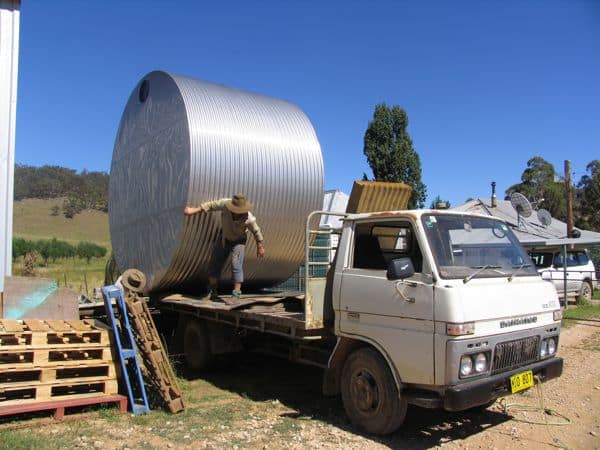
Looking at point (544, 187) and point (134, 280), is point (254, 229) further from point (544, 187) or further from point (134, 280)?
point (544, 187)

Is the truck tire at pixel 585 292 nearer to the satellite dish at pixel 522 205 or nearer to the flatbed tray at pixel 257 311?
the satellite dish at pixel 522 205

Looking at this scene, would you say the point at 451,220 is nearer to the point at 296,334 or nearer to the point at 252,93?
the point at 296,334

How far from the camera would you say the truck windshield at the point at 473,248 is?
5.30m

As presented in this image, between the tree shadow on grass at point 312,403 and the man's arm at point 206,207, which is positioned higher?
the man's arm at point 206,207

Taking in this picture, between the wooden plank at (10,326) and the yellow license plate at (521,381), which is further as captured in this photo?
the wooden plank at (10,326)

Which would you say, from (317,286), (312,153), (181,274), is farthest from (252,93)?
(317,286)

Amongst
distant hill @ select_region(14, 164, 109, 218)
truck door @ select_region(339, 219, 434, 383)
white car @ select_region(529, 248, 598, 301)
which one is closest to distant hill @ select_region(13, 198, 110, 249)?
distant hill @ select_region(14, 164, 109, 218)

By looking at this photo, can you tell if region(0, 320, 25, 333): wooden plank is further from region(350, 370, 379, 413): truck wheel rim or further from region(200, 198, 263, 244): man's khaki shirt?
region(350, 370, 379, 413): truck wheel rim

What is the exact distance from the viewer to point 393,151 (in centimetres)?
2514

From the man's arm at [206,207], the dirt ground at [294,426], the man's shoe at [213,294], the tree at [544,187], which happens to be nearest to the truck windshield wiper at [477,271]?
the dirt ground at [294,426]

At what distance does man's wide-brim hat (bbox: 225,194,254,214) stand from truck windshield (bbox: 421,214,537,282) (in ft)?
10.6

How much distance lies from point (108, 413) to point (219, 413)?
1252 millimetres

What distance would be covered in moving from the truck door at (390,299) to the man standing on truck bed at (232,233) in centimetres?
244

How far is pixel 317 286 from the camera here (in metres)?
6.25
